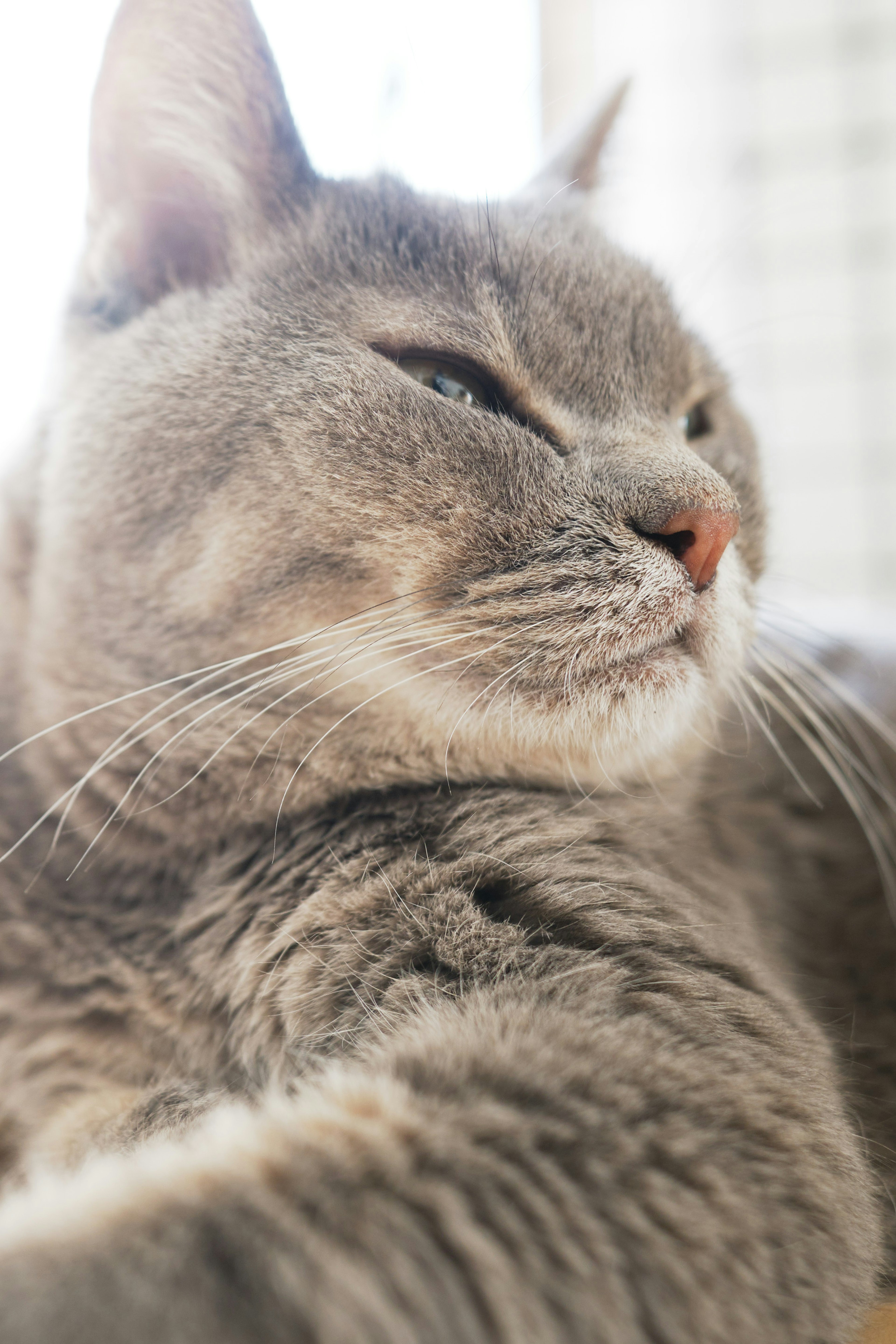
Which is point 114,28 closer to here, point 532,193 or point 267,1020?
point 532,193

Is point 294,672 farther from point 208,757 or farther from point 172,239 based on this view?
point 172,239

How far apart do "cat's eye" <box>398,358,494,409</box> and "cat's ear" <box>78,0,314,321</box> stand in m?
0.23

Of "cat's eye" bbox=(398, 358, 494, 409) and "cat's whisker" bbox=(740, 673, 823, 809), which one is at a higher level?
"cat's eye" bbox=(398, 358, 494, 409)

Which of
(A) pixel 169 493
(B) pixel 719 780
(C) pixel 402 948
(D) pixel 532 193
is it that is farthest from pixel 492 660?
(D) pixel 532 193

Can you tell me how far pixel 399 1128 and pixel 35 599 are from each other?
711 mm

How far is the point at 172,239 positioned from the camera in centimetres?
105

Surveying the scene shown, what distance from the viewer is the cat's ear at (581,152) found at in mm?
1375

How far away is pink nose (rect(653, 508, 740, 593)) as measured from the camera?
0.82 metres

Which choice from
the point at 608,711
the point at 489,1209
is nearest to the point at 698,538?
the point at 608,711

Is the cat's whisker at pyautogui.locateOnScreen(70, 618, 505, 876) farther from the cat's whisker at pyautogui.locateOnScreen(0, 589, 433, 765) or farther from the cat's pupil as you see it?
the cat's pupil

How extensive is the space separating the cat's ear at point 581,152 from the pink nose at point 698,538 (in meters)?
0.75

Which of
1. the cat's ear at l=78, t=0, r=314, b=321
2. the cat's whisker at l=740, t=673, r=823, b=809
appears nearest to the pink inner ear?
the cat's ear at l=78, t=0, r=314, b=321

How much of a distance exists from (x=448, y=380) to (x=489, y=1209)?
0.69 m

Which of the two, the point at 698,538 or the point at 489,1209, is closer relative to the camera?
the point at 489,1209
